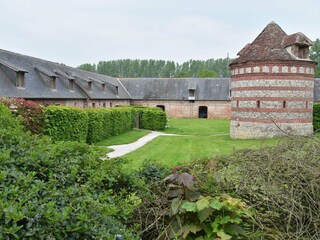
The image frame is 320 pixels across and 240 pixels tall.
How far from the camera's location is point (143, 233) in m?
3.31

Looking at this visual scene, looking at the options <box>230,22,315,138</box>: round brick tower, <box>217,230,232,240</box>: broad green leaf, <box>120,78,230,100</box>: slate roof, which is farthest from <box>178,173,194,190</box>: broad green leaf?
<box>120,78,230,100</box>: slate roof

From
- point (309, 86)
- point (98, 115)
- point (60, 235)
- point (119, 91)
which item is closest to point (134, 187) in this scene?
point (60, 235)

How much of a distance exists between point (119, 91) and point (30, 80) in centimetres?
1801

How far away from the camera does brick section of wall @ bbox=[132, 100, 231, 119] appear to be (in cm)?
4069

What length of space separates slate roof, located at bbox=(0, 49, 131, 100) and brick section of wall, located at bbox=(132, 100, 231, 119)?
10.6 m

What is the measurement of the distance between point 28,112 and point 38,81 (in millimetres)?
10389

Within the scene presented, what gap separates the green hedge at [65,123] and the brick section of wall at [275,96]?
10390 mm

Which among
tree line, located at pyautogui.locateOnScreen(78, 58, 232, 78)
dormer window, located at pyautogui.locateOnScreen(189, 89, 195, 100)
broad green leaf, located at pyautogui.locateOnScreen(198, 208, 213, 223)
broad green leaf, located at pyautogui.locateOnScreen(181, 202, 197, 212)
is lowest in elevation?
broad green leaf, located at pyautogui.locateOnScreen(198, 208, 213, 223)

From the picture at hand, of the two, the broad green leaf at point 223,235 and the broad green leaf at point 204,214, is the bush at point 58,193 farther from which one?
the broad green leaf at point 223,235

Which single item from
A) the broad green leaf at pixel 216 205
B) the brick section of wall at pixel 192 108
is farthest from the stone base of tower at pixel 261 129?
the brick section of wall at pixel 192 108

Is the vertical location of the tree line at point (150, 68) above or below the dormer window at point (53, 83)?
above

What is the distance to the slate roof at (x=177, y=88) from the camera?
135 feet

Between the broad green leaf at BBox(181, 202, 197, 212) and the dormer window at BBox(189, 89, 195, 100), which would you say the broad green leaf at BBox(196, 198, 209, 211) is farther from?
the dormer window at BBox(189, 89, 195, 100)

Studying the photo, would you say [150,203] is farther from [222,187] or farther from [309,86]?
[309,86]
